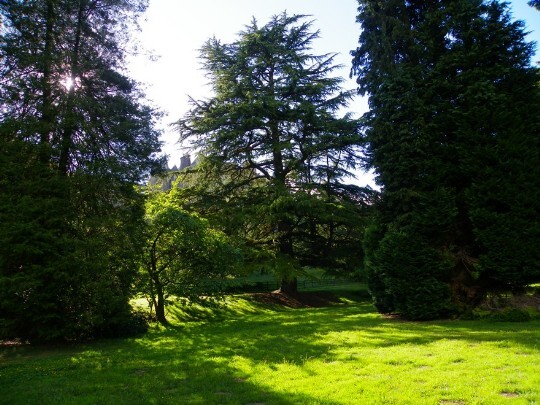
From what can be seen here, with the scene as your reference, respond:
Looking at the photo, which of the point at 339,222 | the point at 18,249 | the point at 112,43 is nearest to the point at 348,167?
the point at 339,222

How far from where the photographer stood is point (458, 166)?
1177cm

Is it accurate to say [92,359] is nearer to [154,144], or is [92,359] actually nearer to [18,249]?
[18,249]

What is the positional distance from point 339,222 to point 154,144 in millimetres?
10982

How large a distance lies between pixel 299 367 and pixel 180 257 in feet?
29.2

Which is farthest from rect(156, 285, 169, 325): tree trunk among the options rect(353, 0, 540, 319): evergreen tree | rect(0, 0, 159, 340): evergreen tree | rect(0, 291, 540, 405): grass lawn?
rect(353, 0, 540, 319): evergreen tree

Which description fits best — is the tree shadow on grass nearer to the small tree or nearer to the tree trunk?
the small tree

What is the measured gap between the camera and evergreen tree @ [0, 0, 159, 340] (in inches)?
406

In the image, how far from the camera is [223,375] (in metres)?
6.33

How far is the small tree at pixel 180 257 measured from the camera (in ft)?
45.3

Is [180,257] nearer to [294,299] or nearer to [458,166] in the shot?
[294,299]

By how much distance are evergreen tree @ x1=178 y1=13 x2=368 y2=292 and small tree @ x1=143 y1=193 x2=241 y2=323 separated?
17.7 ft

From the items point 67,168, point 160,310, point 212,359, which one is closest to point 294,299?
point 160,310

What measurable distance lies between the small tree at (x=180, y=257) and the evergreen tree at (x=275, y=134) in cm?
540


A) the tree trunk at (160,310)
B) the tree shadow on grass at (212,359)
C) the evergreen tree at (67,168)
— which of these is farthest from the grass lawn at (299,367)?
the tree trunk at (160,310)
